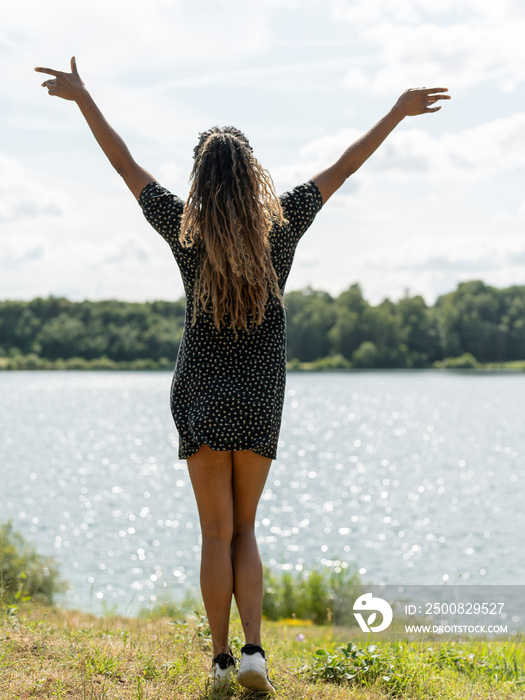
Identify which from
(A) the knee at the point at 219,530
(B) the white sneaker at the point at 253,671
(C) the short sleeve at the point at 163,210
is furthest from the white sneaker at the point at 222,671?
(C) the short sleeve at the point at 163,210

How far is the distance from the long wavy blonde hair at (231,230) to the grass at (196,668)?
1514 mm

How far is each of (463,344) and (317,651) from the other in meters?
97.3

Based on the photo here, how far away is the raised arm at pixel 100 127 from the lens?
3.08m

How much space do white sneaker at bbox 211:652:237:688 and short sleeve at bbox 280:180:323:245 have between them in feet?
5.70

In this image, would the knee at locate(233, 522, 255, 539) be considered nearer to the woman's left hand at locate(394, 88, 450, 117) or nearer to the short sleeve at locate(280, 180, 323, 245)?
the short sleeve at locate(280, 180, 323, 245)

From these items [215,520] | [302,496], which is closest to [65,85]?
[215,520]

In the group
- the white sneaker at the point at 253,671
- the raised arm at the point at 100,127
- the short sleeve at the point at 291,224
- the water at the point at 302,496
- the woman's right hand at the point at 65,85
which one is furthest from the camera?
the water at the point at 302,496

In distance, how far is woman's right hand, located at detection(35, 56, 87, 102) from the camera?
3223mm

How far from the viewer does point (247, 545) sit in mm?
2928

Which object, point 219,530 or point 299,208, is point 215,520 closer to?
point 219,530

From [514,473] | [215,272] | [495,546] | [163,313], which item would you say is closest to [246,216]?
[215,272]

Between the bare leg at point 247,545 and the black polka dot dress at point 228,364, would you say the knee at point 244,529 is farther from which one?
the black polka dot dress at point 228,364

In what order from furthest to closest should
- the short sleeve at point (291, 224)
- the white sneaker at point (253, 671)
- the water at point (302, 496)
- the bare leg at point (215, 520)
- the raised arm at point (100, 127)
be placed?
the water at point (302, 496), the raised arm at point (100, 127), the short sleeve at point (291, 224), the bare leg at point (215, 520), the white sneaker at point (253, 671)

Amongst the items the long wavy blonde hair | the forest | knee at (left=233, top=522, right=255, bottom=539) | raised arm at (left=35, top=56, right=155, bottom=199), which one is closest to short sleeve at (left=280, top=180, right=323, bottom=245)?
the long wavy blonde hair
